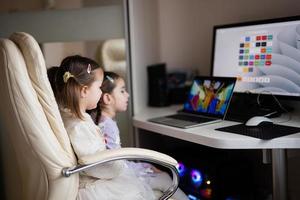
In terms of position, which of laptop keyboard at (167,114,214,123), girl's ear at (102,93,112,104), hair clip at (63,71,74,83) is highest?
hair clip at (63,71,74,83)

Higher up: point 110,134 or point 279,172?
point 110,134

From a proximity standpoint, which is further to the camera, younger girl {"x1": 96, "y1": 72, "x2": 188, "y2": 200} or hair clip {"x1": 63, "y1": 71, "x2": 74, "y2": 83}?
younger girl {"x1": 96, "y1": 72, "x2": 188, "y2": 200}

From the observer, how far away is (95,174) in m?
1.46

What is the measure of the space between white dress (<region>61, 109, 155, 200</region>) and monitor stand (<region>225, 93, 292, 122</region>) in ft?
2.24

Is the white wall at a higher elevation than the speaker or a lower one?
higher

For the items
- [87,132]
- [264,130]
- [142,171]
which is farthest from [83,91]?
[264,130]

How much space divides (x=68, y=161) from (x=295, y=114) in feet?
3.97

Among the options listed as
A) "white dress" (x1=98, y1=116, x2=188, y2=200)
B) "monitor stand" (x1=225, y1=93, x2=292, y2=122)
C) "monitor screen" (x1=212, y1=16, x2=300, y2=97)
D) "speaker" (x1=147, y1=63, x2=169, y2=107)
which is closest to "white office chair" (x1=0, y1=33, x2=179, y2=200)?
"white dress" (x1=98, y1=116, x2=188, y2=200)

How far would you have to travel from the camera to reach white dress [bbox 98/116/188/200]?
1681 mm

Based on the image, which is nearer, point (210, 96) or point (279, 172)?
point (279, 172)

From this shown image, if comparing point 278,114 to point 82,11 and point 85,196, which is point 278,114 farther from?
point 82,11

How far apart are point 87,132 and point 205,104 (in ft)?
2.65

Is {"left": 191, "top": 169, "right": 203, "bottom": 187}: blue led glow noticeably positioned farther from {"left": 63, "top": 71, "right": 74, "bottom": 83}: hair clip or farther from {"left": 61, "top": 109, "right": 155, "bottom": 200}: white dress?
{"left": 63, "top": 71, "right": 74, "bottom": 83}: hair clip

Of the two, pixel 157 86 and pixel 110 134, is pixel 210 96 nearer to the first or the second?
pixel 157 86
